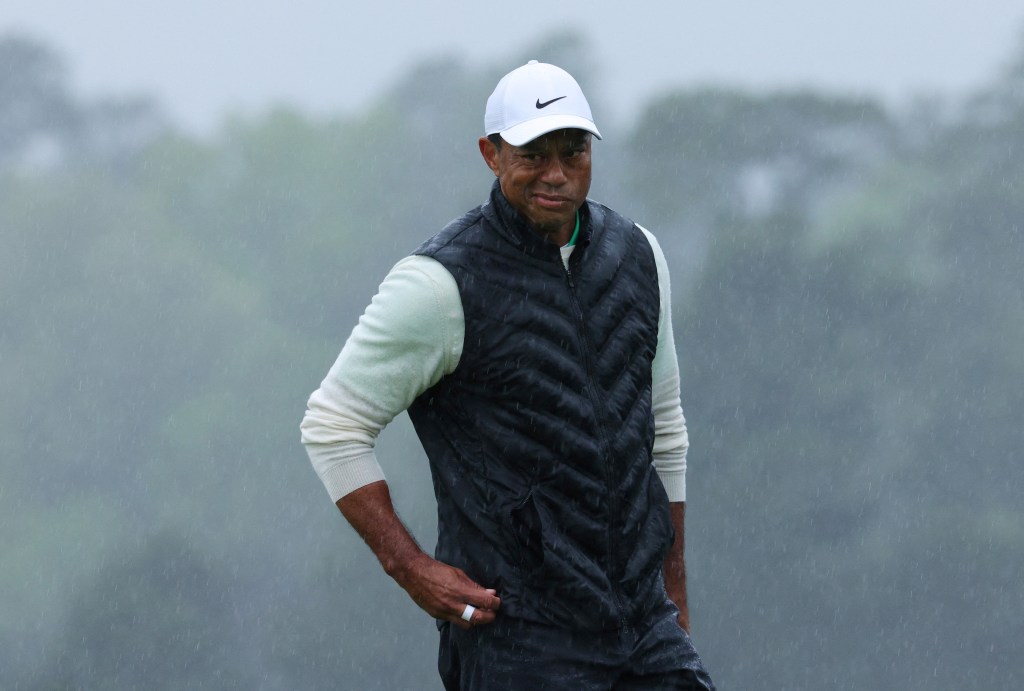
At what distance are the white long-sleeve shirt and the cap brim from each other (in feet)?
0.92

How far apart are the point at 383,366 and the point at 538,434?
0.32 m

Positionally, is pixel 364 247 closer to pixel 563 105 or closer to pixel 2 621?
pixel 2 621

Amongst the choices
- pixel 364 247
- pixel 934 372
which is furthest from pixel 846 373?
pixel 364 247

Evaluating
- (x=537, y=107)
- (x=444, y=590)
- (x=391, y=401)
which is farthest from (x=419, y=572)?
(x=537, y=107)

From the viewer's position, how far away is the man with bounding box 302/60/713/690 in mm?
3020

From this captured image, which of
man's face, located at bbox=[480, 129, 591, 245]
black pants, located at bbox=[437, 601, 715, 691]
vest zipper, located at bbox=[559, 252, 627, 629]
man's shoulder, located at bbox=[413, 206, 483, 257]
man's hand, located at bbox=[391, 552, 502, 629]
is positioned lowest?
black pants, located at bbox=[437, 601, 715, 691]

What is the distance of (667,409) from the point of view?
3.47m

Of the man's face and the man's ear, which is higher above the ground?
the man's ear

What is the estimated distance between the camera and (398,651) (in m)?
42.1

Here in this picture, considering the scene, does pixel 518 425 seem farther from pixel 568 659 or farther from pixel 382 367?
pixel 568 659

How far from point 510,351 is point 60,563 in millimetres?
38549

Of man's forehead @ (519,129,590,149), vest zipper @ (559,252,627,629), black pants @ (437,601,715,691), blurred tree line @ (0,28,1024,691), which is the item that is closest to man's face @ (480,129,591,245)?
man's forehead @ (519,129,590,149)

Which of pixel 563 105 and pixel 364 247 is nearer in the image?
pixel 563 105

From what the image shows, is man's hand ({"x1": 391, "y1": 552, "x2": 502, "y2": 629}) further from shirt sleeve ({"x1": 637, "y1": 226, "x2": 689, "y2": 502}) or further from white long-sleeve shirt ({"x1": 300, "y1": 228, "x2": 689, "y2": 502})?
shirt sleeve ({"x1": 637, "y1": 226, "x2": 689, "y2": 502})
